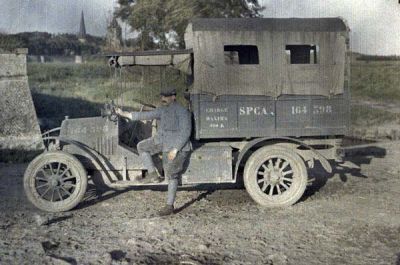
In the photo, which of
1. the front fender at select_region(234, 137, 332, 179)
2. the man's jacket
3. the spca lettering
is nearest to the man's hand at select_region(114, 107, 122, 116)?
the man's jacket

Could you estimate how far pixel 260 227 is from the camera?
20.7 ft

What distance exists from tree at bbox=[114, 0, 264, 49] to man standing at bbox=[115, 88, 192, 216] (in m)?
11.1

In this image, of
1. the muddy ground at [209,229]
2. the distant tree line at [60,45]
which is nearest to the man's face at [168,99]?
the muddy ground at [209,229]

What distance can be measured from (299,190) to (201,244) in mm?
2294

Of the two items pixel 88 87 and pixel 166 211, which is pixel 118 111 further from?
pixel 88 87

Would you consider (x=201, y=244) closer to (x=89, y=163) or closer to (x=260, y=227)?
(x=260, y=227)

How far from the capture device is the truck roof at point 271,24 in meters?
7.14

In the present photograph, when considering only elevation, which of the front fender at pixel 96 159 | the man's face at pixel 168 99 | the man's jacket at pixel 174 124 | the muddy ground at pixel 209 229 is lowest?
the muddy ground at pixel 209 229

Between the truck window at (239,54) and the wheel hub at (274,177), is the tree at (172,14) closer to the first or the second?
the truck window at (239,54)

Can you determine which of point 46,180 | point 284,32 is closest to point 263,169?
point 284,32

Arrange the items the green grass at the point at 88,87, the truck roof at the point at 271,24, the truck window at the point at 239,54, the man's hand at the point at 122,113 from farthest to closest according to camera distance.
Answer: the green grass at the point at 88,87 → the truck window at the point at 239,54 → the truck roof at the point at 271,24 → the man's hand at the point at 122,113

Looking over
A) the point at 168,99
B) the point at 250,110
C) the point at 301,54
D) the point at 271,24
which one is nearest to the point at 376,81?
the point at 301,54

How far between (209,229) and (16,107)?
8.27m

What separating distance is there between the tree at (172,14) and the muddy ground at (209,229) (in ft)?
34.6
